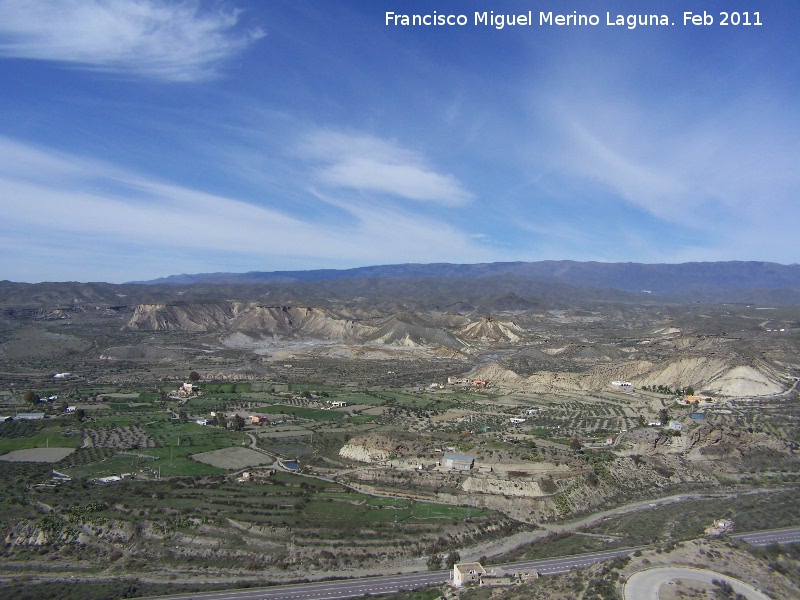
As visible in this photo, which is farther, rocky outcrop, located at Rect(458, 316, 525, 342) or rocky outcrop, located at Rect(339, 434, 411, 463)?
rocky outcrop, located at Rect(458, 316, 525, 342)

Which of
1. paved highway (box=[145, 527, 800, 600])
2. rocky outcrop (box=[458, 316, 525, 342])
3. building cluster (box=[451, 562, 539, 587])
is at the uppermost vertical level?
rocky outcrop (box=[458, 316, 525, 342])

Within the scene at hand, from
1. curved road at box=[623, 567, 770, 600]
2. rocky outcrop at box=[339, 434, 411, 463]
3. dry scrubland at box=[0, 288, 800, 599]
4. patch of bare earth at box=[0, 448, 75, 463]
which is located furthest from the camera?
patch of bare earth at box=[0, 448, 75, 463]

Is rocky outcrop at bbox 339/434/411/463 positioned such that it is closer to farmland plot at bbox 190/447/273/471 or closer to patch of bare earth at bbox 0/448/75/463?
farmland plot at bbox 190/447/273/471

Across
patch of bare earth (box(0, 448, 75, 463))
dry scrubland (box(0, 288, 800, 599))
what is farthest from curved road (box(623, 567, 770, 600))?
patch of bare earth (box(0, 448, 75, 463))

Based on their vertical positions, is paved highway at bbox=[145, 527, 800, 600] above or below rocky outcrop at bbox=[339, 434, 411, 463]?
below

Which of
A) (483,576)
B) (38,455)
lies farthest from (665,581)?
(38,455)

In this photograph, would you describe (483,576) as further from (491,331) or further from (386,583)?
(491,331)

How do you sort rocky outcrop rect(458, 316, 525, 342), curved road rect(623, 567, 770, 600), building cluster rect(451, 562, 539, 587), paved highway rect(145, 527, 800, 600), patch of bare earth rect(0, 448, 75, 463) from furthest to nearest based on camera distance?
rocky outcrop rect(458, 316, 525, 342) → patch of bare earth rect(0, 448, 75, 463) → paved highway rect(145, 527, 800, 600) → building cluster rect(451, 562, 539, 587) → curved road rect(623, 567, 770, 600)
